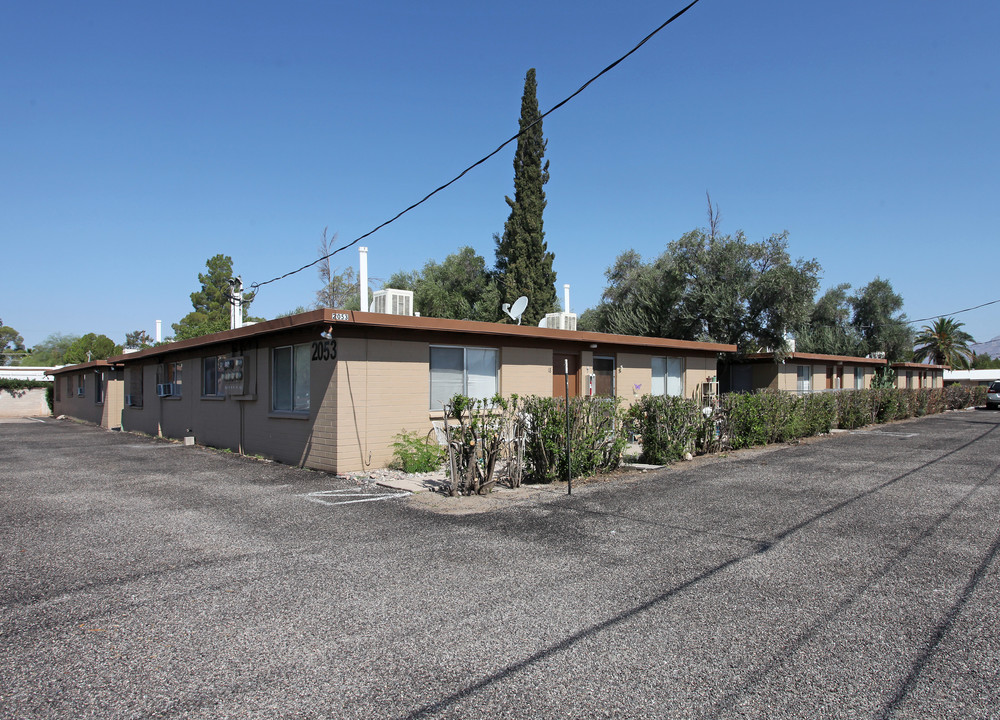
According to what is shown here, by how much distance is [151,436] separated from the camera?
18.4 metres

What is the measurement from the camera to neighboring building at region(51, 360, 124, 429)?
75.1ft

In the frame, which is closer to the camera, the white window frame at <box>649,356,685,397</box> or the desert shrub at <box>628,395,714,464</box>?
the desert shrub at <box>628,395,714,464</box>

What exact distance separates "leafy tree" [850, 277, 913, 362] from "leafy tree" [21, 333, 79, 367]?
80177mm

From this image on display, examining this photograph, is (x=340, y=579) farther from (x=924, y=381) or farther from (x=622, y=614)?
(x=924, y=381)

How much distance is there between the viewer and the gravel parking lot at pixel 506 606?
306 centimetres

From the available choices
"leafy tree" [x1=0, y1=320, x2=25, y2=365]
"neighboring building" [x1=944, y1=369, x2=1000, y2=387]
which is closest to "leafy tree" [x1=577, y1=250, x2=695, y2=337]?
"neighboring building" [x1=944, y1=369, x2=1000, y2=387]

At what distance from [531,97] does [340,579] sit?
90.9 feet

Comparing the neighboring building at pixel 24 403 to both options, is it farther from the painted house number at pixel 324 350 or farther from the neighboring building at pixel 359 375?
the painted house number at pixel 324 350

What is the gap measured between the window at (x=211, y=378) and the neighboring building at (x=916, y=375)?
30906mm

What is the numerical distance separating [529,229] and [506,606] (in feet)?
84.0

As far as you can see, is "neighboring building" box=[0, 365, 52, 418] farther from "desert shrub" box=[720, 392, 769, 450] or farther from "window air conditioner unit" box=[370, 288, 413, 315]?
"desert shrub" box=[720, 392, 769, 450]

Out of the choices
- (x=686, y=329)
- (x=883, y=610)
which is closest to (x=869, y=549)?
(x=883, y=610)

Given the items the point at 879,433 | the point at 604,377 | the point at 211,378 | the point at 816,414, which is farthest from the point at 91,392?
the point at 879,433

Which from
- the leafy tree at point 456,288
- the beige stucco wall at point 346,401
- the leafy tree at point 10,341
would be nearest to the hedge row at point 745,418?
the beige stucco wall at point 346,401
